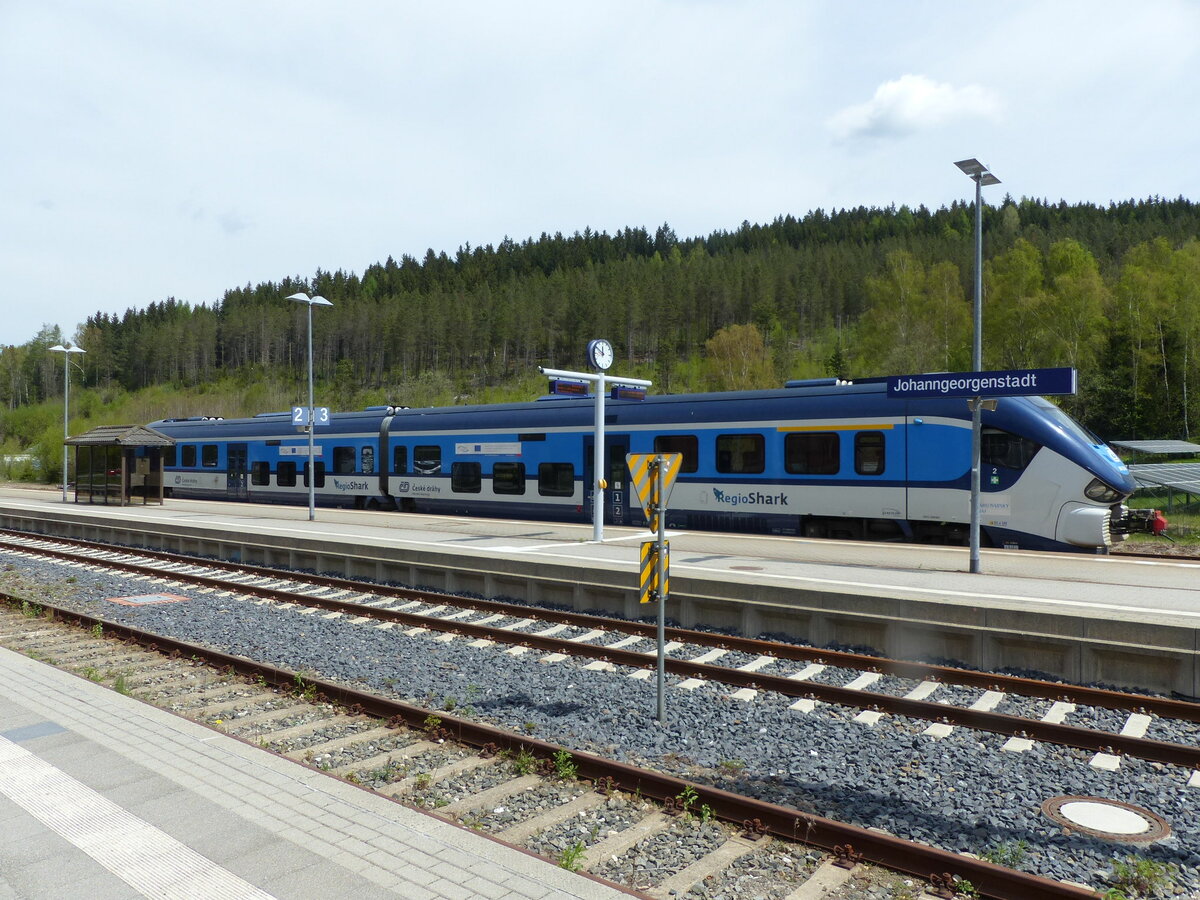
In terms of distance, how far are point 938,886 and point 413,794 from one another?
3.41 m

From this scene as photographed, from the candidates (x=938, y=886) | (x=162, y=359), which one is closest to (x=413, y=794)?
(x=938, y=886)

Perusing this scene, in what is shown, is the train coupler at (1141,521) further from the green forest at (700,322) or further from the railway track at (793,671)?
the green forest at (700,322)

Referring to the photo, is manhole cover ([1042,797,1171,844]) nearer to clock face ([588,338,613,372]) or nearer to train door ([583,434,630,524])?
clock face ([588,338,613,372])

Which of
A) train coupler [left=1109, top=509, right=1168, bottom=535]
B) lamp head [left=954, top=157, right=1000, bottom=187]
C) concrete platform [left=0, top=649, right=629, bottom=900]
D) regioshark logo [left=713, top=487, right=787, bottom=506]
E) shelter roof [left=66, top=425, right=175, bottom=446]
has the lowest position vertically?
concrete platform [left=0, top=649, right=629, bottom=900]

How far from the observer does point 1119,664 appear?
360 inches

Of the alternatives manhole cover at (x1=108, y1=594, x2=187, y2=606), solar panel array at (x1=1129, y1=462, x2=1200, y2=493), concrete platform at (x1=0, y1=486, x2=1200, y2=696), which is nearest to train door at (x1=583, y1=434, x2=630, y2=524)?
concrete platform at (x1=0, y1=486, x2=1200, y2=696)

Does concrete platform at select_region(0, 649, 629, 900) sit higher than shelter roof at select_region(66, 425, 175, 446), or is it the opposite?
shelter roof at select_region(66, 425, 175, 446)

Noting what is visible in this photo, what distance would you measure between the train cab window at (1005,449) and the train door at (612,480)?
8.56 metres

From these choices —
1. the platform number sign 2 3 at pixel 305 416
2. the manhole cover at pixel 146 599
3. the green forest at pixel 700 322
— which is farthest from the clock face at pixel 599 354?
the green forest at pixel 700 322

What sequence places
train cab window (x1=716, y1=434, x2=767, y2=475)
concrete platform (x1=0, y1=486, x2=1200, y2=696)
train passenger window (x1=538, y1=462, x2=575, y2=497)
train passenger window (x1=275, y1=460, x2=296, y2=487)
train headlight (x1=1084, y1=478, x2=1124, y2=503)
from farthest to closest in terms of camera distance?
train passenger window (x1=275, y1=460, x2=296, y2=487) → train passenger window (x1=538, y1=462, x2=575, y2=497) → train cab window (x1=716, y1=434, x2=767, y2=475) → train headlight (x1=1084, y1=478, x2=1124, y2=503) → concrete platform (x1=0, y1=486, x2=1200, y2=696)

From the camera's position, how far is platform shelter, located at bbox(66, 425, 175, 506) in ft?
98.1

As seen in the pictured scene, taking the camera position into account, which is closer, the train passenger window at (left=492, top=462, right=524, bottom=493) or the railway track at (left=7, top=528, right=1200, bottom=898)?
the railway track at (left=7, top=528, right=1200, bottom=898)

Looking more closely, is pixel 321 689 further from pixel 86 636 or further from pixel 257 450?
pixel 257 450

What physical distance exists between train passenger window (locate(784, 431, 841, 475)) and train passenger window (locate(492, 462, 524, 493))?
319 inches
